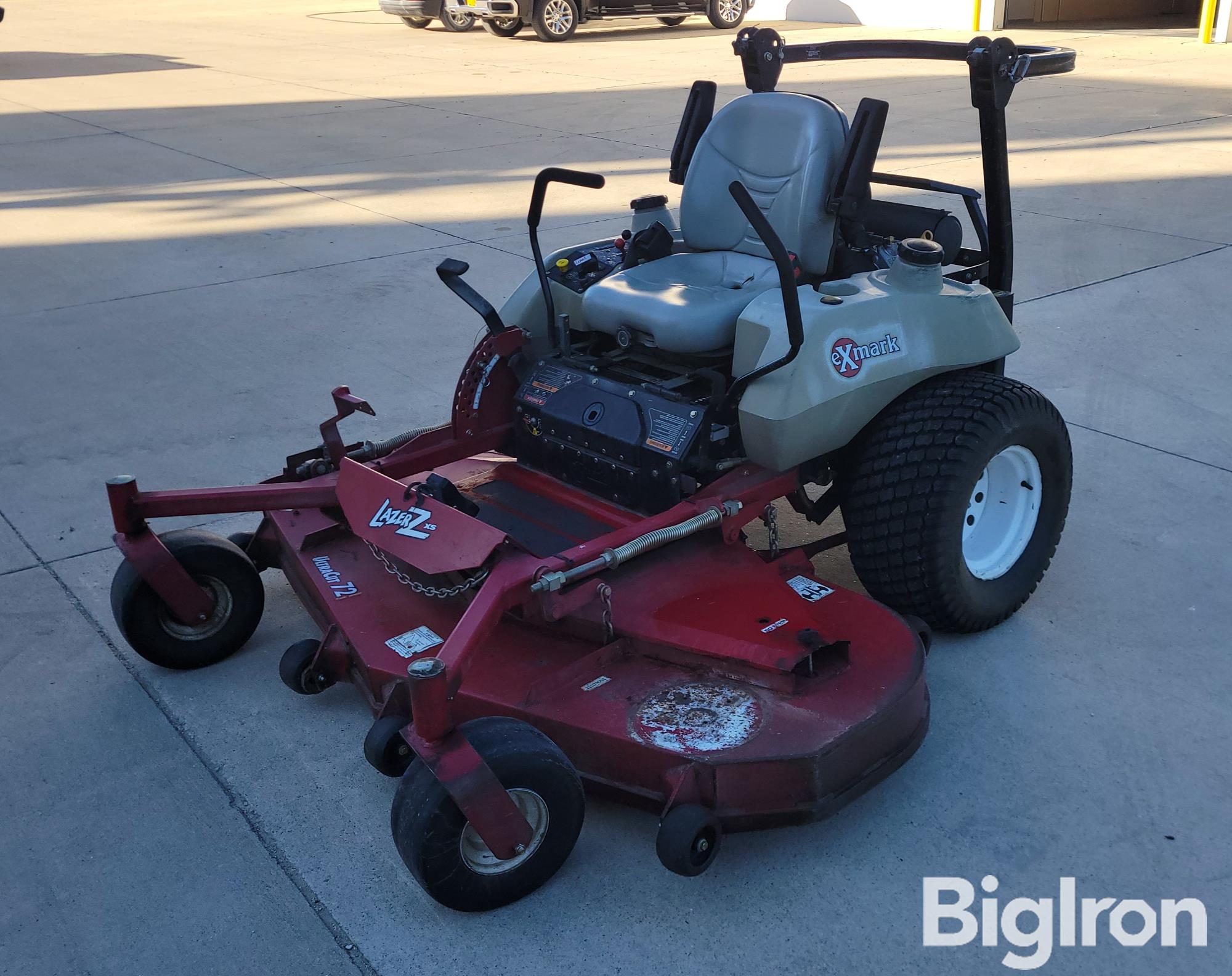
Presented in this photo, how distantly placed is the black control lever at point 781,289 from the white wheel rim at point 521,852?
1227 millimetres

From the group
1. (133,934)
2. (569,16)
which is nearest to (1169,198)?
(133,934)

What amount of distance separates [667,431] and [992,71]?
1.36 m

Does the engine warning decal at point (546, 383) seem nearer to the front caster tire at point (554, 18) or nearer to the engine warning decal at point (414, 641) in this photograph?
the engine warning decal at point (414, 641)

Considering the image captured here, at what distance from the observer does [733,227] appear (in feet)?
12.1

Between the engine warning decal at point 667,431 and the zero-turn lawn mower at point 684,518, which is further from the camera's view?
the engine warning decal at point 667,431

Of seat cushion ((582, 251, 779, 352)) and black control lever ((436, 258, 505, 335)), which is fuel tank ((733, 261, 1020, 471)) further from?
black control lever ((436, 258, 505, 335))

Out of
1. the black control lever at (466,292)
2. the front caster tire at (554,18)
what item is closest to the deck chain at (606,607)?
the black control lever at (466,292)

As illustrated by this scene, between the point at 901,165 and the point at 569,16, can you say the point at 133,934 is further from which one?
the point at 569,16

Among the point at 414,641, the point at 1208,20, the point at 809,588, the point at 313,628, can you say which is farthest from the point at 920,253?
the point at 1208,20

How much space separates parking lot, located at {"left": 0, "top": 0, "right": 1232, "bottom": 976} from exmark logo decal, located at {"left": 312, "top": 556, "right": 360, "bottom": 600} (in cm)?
28

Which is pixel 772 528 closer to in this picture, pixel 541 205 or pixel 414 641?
pixel 414 641

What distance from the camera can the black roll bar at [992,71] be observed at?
10.9 ft

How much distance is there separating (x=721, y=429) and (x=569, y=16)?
1465 cm

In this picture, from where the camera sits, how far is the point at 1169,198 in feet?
25.6
